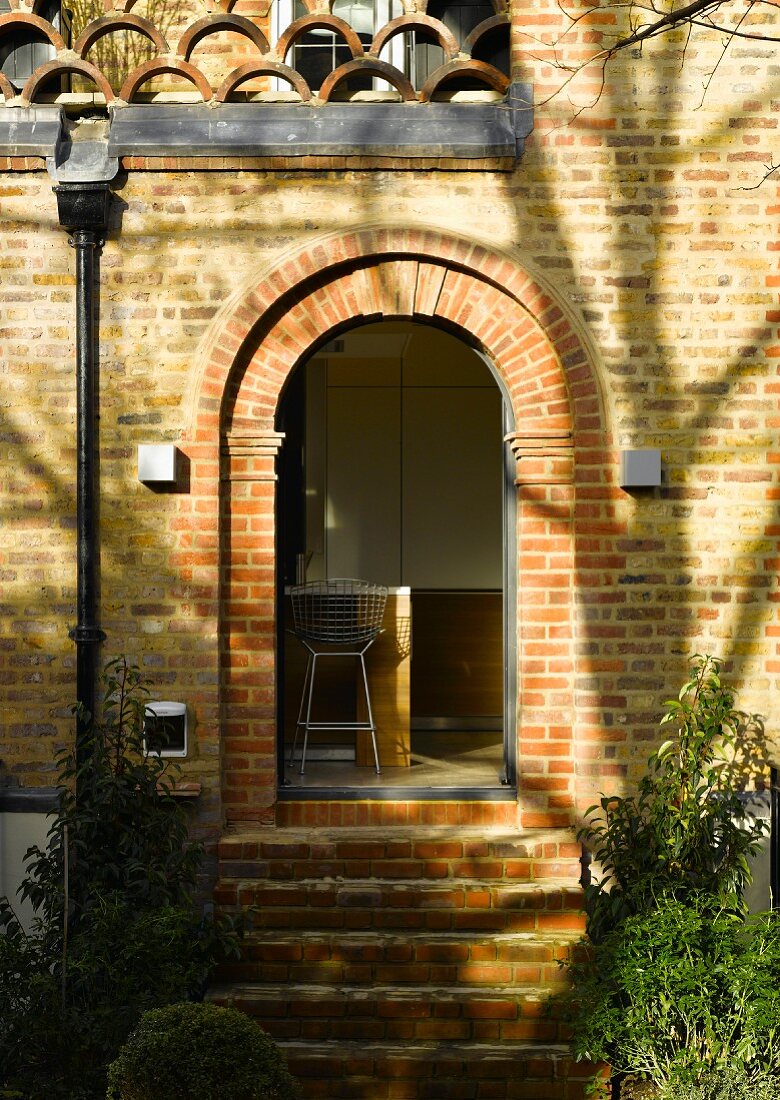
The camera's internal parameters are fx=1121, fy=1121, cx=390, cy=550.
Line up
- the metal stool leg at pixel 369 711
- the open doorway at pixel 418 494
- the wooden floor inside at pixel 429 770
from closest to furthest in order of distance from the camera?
1. the wooden floor inside at pixel 429 770
2. the metal stool leg at pixel 369 711
3. the open doorway at pixel 418 494

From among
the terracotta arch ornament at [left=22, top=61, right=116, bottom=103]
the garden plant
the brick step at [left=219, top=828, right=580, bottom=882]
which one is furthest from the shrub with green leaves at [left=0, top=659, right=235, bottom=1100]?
the terracotta arch ornament at [left=22, top=61, right=116, bottom=103]

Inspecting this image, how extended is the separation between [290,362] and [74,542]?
1.32 meters

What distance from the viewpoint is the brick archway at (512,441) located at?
5238 mm

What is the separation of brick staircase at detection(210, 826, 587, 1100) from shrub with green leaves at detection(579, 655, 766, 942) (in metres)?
0.32

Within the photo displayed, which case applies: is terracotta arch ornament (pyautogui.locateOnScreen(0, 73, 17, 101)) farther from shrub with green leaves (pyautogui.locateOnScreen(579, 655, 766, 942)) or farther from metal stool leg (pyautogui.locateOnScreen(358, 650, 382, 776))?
shrub with green leaves (pyautogui.locateOnScreen(579, 655, 766, 942))

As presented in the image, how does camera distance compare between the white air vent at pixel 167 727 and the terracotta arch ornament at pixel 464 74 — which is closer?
the white air vent at pixel 167 727

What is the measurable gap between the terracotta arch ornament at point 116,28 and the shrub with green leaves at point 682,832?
3.75 m

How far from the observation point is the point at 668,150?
523 cm

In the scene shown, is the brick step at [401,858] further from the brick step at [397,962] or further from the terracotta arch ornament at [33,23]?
the terracotta arch ornament at [33,23]

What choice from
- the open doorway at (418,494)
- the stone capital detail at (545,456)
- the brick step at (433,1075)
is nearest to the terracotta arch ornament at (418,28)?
the stone capital detail at (545,456)

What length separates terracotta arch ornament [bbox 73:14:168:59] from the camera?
5129 millimetres

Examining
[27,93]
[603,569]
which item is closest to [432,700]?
[603,569]

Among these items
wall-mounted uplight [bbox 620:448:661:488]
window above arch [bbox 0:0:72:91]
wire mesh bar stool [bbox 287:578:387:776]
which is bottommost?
wire mesh bar stool [bbox 287:578:387:776]

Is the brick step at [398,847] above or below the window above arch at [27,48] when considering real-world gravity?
below
